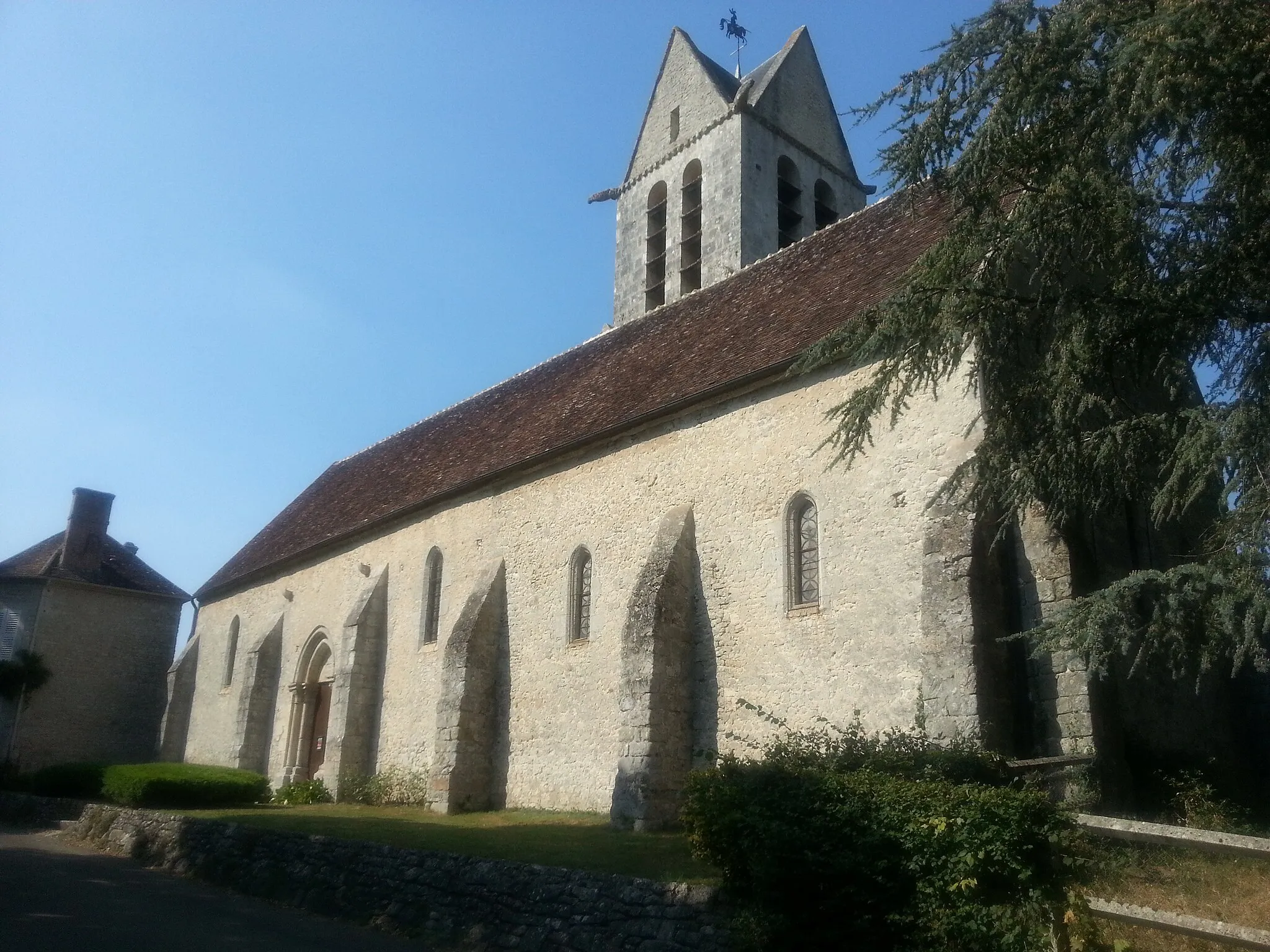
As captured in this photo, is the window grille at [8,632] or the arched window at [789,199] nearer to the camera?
the arched window at [789,199]

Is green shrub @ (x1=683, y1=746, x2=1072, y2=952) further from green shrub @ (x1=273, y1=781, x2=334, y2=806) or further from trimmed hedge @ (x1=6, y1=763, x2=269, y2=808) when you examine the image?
trimmed hedge @ (x1=6, y1=763, x2=269, y2=808)

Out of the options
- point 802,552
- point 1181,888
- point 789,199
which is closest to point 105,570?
point 789,199

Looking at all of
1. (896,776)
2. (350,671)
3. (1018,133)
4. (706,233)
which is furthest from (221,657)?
(1018,133)

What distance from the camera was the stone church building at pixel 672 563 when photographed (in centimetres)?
1159

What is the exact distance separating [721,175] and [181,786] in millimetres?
16766

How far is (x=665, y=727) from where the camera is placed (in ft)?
43.9

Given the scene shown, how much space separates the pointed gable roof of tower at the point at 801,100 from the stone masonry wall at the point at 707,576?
1245 centimetres

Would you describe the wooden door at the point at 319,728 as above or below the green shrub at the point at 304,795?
above

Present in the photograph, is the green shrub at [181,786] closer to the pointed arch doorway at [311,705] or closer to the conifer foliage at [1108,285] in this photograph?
the pointed arch doorway at [311,705]

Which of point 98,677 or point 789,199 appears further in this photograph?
point 98,677

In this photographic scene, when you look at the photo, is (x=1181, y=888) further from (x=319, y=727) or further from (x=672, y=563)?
(x=319, y=727)

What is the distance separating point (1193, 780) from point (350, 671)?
1407 centimetres

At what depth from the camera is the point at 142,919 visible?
1019 cm

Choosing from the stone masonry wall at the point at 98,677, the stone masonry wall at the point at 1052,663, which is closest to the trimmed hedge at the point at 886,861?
the stone masonry wall at the point at 1052,663
